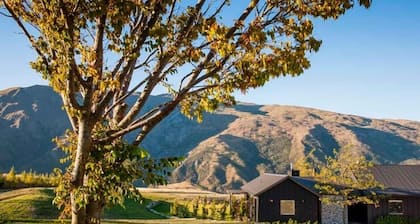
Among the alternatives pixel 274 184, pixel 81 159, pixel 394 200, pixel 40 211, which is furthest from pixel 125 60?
pixel 394 200

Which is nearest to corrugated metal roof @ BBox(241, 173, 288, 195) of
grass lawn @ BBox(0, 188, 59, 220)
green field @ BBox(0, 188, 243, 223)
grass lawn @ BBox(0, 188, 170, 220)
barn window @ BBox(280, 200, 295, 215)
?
barn window @ BBox(280, 200, 295, 215)

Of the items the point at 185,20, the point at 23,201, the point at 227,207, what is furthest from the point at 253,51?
the point at 227,207

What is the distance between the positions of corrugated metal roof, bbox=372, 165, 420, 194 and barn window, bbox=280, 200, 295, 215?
25.1 ft

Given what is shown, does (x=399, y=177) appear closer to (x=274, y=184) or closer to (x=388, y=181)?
(x=388, y=181)

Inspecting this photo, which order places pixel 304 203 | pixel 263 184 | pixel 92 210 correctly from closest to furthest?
pixel 92 210 < pixel 304 203 < pixel 263 184

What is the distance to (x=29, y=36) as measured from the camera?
23.8 feet

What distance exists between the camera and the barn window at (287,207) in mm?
39056

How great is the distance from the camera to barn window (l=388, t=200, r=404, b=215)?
38875 mm

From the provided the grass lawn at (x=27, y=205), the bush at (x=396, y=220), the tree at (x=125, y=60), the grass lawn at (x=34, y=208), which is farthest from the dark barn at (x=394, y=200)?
the tree at (x=125, y=60)

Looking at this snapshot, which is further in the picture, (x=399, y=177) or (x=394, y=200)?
(x=399, y=177)

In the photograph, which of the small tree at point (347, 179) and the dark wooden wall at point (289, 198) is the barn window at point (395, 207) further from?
the dark wooden wall at point (289, 198)

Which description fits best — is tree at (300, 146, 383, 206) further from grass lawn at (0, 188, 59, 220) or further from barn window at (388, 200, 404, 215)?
grass lawn at (0, 188, 59, 220)

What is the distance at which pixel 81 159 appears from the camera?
6.88 metres

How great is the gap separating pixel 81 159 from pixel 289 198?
111 ft
